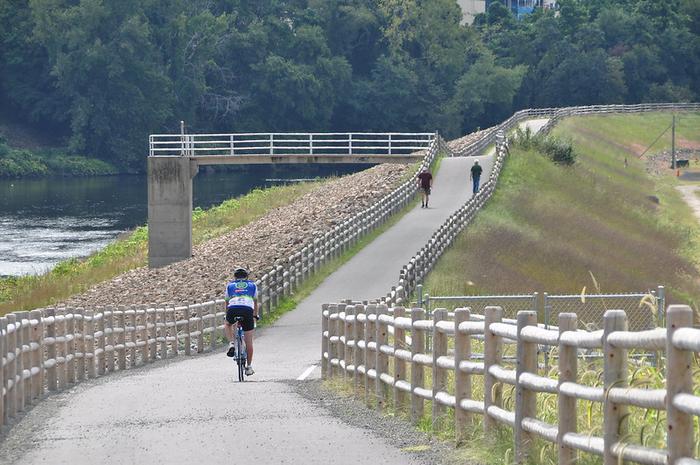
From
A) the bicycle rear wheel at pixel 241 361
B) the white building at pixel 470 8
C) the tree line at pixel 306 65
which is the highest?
the white building at pixel 470 8

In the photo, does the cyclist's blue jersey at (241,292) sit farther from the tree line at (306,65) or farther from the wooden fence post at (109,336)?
the tree line at (306,65)

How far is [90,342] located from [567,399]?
44.7 feet

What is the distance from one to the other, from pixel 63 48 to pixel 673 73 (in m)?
58.8

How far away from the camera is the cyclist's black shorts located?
2173 cm

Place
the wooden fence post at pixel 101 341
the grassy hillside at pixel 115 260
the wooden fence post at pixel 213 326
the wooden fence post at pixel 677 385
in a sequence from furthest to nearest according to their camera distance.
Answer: the grassy hillside at pixel 115 260 → the wooden fence post at pixel 213 326 → the wooden fence post at pixel 101 341 → the wooden fence post at pixel 677 385

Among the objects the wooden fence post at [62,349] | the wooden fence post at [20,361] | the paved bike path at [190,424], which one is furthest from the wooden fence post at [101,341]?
the wooden fence post at [20,361]

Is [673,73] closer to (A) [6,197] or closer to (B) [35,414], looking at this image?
(A) [6,197]

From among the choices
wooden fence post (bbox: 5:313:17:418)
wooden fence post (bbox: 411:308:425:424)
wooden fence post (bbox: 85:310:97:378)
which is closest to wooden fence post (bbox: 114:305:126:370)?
wooden fence post (bbox: 85:310:97:378)

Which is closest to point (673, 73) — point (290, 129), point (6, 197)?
point (290, 129)

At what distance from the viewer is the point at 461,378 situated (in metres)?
12.7

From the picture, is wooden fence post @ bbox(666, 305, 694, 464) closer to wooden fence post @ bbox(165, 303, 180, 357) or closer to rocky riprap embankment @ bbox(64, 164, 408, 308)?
wooden fence post @ bbox(165, 303, 180, 357)

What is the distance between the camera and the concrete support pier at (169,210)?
55.8m

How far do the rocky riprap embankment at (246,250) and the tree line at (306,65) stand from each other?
6871 cm

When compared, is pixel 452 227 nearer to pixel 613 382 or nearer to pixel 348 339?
pixel 348 339
